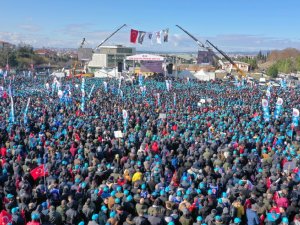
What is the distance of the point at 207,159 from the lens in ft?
37.0

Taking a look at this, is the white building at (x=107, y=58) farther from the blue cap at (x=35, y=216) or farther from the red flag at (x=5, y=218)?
the blue cap at (x=35, y=216)

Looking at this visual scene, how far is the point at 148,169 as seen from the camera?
34.3 ft

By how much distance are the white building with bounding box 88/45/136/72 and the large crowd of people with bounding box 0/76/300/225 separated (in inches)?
2039

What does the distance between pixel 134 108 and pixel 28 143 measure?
8.22 metres

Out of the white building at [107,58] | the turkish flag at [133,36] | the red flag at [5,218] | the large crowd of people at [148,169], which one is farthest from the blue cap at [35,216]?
the white building at [107,58]

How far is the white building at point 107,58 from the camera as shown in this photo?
71688mm

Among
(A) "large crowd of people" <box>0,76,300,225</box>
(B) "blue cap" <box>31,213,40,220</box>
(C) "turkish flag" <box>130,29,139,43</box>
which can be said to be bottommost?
(A) "large crowd of people" <box>0,76,300,225</box>

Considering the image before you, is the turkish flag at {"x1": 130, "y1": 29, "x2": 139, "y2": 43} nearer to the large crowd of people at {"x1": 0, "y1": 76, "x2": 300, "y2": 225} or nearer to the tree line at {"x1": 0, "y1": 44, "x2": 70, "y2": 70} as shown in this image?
the large crowd of people at {"x1": 0, "y1": 76, "x2": 300, "y2": 225}

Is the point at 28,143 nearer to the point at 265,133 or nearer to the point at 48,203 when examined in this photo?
the point at 48,203

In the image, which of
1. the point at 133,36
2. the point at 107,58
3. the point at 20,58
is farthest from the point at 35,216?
the point at 20,58

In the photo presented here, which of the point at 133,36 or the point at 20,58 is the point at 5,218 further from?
the point at 20,58

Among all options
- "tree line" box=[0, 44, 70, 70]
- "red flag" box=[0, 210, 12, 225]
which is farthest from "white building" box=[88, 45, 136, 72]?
"red flag" box=[0, 210, 12, 225]

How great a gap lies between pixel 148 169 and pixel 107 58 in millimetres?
63647

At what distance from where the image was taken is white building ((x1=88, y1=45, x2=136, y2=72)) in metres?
71.7
